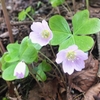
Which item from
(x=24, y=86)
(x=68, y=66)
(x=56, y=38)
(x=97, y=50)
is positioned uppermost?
(x=56, y=38)

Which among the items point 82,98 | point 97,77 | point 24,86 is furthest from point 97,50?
point 24,86

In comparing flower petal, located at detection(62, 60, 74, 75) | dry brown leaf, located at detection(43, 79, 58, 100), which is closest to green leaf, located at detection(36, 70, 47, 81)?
dry brown leaf, located at detection(43, 79, 58, 100)

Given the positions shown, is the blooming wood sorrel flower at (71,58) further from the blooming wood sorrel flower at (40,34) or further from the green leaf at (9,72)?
the green leaf at (9,72)

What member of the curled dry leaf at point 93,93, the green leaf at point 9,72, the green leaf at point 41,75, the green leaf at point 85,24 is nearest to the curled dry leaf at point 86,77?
→ the curled dry leaf at point 93,93

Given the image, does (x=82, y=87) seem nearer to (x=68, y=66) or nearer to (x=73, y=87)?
(x=73, y=87)

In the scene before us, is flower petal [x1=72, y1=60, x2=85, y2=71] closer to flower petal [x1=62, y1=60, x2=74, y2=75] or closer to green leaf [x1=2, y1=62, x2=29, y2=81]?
flower petal [x1=62, y1=60, x2=74, y2=75]
